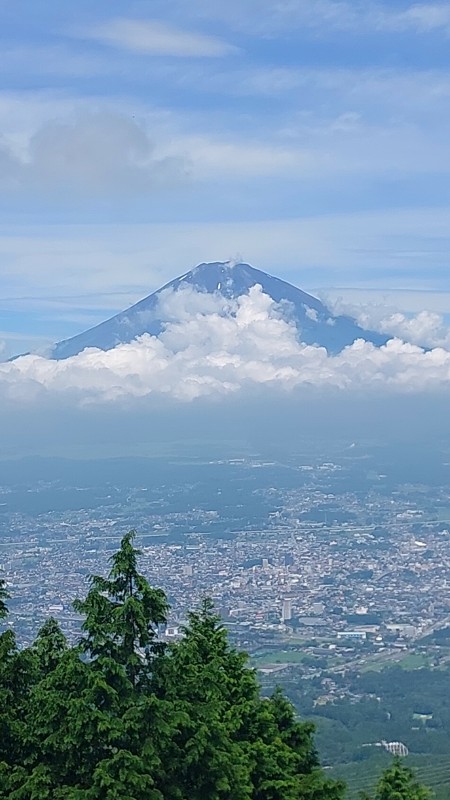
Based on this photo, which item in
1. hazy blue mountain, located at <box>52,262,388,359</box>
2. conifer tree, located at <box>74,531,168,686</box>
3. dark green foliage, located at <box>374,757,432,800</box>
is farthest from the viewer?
hazy blue mountain, located at <box>52,262,388,359</box>

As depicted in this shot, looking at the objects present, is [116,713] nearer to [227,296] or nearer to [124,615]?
[124,615]

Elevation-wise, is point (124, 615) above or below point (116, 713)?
above

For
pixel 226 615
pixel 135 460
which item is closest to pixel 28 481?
pixel 135 460

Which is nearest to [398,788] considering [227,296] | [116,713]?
[116,713]

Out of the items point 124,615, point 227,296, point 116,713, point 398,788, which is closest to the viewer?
point 116,713

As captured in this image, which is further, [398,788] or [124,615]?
[398,788]

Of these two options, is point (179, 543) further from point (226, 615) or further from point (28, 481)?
point (28, 481)

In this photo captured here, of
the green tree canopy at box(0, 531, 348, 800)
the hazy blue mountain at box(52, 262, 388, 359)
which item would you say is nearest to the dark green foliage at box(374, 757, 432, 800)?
the green tree canopy at box(0, 531, 348, 800)

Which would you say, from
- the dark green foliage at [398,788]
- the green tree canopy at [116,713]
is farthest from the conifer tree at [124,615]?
the dark green foliage at [398,788]

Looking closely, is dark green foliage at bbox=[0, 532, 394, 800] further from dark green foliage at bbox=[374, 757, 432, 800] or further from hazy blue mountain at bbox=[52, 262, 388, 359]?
hazy blue mountain at bbox=[52, 262, 388, 359]
